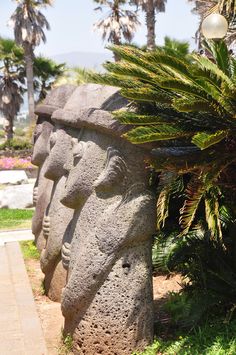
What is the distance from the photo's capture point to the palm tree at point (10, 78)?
30.7 m

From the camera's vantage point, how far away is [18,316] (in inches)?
235

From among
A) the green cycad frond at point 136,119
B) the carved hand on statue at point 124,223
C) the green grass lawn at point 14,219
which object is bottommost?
the green grass lawn at point 14,219

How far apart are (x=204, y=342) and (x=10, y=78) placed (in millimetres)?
28546

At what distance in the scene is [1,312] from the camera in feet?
20.1

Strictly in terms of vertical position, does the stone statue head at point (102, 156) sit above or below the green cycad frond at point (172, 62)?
below

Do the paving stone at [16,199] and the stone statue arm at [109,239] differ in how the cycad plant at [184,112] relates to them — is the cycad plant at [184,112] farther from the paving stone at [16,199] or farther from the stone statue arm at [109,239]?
the paving stone at [16,199]

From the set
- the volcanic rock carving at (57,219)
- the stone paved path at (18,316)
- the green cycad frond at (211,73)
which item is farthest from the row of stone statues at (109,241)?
the volcanic rock carving at (57,219)

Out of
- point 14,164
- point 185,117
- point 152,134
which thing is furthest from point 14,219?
point 14,164

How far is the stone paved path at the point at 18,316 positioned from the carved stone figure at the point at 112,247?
2.37 ft

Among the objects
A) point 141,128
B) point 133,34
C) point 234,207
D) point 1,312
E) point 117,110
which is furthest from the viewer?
point 133,34

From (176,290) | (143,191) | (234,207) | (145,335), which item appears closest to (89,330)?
(145,335)

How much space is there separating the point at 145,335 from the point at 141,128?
185cm

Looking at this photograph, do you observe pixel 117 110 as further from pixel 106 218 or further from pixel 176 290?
pixel 176 290

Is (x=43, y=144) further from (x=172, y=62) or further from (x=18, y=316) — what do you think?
(x=172, y=62)
